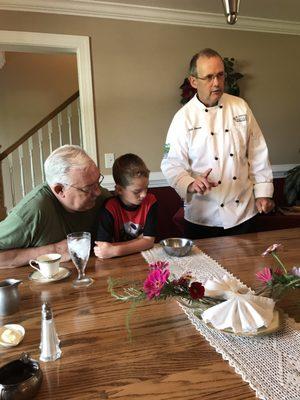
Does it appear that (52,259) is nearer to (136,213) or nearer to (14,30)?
(136,213)

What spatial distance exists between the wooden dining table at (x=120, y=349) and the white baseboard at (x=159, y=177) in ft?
6.83

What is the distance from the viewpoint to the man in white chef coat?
1.86 m

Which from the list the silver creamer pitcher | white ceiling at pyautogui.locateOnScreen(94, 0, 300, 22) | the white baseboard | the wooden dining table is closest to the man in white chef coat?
the wooden dining table

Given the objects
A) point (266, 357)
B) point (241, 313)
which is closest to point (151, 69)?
point (241, 313)

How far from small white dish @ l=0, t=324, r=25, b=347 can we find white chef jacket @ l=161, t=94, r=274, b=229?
1144 millimetres

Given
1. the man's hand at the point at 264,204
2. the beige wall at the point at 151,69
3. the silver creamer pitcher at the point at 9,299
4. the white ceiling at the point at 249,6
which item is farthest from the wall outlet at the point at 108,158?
the silver creamer pitcher at the point at 9,299

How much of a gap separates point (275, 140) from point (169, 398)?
3.57 meters

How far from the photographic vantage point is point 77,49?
3033 millimetres

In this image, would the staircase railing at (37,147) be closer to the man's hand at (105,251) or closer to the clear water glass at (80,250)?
the man's hand at (105,251)

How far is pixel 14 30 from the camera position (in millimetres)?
2859

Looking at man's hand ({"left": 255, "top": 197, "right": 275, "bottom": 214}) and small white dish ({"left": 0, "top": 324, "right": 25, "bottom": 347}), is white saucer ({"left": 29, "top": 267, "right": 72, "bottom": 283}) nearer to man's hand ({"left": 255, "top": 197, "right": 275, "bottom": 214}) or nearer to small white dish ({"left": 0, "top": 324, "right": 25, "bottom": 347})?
small white dish ({"left": 0, "top": 324, "right": 25, "bottom": 347})

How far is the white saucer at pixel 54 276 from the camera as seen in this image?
45.8 inches

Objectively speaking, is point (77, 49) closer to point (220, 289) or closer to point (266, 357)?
point (220, 289)

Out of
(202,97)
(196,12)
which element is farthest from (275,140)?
(202,97)
